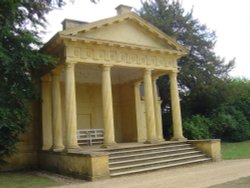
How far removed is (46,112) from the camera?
1983cm

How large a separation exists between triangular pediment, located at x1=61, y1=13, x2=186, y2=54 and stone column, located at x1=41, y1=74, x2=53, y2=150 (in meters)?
3.95

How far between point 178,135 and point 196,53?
A: 1300 cm

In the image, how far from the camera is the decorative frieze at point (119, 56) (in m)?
17.4

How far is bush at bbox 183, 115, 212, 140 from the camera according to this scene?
2777 cm

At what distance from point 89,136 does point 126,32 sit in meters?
7.07

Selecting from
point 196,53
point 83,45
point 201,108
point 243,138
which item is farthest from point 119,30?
point 243,138

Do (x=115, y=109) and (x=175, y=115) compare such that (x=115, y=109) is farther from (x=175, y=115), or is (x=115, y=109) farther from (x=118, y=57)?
(x=118, y=57)

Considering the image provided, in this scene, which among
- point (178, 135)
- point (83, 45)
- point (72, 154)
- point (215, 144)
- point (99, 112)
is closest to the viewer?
point (72, 154)

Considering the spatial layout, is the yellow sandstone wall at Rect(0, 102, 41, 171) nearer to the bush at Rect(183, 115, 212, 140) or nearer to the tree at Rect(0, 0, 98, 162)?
the tree at Rect(0, 0, 98, 162)

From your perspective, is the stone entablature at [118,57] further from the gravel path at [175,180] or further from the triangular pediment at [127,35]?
the gravel path at [175,180]

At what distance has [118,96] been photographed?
83.3 feet

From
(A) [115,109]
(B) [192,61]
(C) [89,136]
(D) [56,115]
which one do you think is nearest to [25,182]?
(D) [56,115]

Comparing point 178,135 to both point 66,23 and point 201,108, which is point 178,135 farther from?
point 201,108

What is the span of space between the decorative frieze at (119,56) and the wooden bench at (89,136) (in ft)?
18.5
